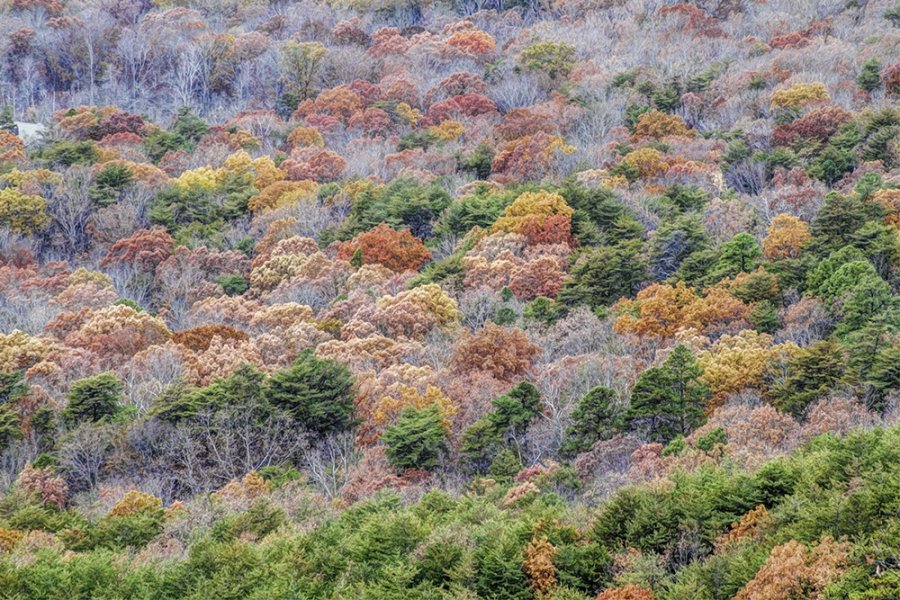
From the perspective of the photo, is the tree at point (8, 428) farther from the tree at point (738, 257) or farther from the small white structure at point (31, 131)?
the small white structure at point (31, 131)

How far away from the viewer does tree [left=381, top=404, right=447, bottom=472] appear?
35594 mm

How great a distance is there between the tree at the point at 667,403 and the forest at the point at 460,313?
10cm

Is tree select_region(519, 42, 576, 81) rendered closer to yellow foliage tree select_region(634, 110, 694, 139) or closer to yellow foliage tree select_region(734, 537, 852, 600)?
yellow foliage tree select_region(634, 110, 694, 139)

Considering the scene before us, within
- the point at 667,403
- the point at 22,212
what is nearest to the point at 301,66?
the point at 22,212

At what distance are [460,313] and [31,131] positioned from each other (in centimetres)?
4257

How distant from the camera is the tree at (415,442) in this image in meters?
35.6

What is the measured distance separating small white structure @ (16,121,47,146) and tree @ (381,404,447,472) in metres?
45.4

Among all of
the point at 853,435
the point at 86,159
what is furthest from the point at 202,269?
the point at 853,435

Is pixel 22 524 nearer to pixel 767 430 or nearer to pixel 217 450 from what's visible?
pixel 217 450

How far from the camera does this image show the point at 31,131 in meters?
76.8

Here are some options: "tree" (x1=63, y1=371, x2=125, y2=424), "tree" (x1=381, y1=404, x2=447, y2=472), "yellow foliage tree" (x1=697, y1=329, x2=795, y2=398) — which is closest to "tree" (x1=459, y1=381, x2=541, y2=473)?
"tree" (x1=381, y1=404, x2=447, y2=472)

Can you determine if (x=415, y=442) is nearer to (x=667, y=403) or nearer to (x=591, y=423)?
(x=591, y=423)

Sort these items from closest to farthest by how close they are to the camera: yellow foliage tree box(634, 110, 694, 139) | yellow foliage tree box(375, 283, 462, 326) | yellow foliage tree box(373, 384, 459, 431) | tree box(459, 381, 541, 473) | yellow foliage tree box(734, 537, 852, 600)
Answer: yellow foliage tree box(734, 537, 852, 600)
tree box(459, 381, 541, 473)
yellow foliage tree box(373, 384, 459, 431)
yellow foliage tree box(375, 283, 462, 326)
yellow foliage tree box(634, 110, 694, 139)


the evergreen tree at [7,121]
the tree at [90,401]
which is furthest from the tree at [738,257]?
the evergreen tree at [7,121]
